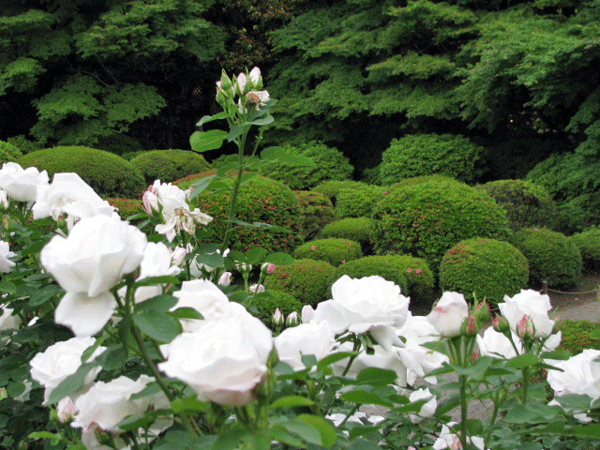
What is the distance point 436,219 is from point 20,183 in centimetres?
447

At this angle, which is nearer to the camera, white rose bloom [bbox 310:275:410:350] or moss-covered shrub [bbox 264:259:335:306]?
white rose bloom [bbox 310:275:410:350]

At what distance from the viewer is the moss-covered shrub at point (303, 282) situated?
4.32m

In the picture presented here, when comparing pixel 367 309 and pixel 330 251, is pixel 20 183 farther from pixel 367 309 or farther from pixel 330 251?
pixel 330 251

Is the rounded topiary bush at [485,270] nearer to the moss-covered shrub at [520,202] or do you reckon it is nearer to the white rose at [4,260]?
the moss-covered shrub at [520,202]

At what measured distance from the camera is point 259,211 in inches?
210

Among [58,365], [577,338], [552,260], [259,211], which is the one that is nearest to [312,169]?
[259,211]

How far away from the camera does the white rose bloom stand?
62 centimetres

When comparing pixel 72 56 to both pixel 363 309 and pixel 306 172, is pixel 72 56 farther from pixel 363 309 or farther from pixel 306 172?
pixel 363 309

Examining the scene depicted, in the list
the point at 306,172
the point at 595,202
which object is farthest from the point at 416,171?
the point at 595,202

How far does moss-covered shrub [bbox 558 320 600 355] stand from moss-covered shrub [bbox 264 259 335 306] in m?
2.01

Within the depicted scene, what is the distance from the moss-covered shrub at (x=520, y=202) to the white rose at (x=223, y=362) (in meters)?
6.02

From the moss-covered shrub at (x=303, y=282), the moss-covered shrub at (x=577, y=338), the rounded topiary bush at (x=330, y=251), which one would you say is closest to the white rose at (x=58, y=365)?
the moss-covered shrub at (x=577, y=338)

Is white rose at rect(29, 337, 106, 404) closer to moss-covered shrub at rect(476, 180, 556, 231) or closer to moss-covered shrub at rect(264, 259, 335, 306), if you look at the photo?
moss-covered shrub at rect(264, 259, 335, 306)

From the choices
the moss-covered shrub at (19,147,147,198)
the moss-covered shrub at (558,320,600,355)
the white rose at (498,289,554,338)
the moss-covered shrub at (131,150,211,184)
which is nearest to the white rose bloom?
the white rose at (498,289,554,338)
